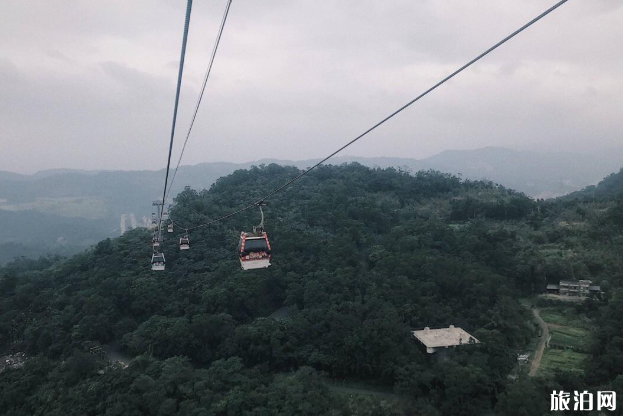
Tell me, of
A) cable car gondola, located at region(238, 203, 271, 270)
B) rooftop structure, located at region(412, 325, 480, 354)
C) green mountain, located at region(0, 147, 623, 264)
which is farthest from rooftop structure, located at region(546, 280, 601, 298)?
green mountain, located at region(0, 147, 623, 264)

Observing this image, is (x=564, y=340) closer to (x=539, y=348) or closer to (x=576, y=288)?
(x=539, y=348)

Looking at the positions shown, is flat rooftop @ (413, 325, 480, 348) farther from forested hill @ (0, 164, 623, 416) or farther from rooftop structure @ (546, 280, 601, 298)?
rooftop structure @ (546, 280, 601, 298)

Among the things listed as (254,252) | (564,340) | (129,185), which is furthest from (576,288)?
(129,185)

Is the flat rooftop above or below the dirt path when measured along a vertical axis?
above

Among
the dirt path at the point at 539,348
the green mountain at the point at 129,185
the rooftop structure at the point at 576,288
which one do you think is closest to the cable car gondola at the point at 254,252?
the dirt path at the point at 539,348

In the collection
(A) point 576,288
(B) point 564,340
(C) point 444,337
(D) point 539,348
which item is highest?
(A) point 576,288

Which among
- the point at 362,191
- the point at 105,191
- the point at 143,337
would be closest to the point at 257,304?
the point at 143,337
